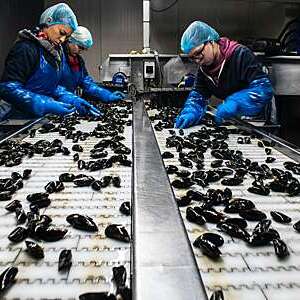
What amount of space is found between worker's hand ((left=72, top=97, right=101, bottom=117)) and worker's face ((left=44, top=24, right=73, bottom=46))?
55 cm

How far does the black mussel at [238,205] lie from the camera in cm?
109

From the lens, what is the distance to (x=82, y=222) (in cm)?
98

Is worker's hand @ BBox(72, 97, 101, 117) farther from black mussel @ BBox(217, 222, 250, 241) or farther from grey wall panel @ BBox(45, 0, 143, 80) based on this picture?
grey wall panel @ BBox(45, 0, 143, 80)

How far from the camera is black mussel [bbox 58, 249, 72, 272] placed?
30.8 inches

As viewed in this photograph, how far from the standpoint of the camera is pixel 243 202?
1.13 m

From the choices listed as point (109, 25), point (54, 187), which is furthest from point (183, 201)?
point (109, 25)

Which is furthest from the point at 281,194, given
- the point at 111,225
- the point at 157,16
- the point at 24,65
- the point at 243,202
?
the point at 157,16

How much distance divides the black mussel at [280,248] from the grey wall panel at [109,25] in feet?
19.4

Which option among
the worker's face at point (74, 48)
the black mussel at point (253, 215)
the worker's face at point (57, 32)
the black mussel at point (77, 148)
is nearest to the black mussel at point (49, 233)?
the black mussel at point (253, 215)

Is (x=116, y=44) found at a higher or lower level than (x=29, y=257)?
higher

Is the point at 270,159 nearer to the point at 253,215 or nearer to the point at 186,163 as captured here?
the point at 186,163

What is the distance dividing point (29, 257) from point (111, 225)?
0.70 ft

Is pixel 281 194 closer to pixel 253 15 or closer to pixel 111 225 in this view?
pixel 111 225

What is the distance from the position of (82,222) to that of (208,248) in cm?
33
